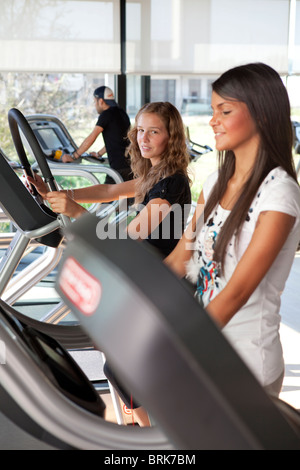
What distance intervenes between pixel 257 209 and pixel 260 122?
0.54 ft

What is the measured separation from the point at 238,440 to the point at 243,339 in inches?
31.3

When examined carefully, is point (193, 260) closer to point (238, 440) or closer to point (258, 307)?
point (258, 307)

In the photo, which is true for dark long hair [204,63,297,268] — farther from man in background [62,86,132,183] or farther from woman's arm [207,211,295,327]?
man in background [62,86,132,183]

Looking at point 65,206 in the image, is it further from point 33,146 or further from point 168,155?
point 168,155

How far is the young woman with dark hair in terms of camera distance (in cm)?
117

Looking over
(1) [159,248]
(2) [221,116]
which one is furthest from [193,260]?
(1) [159,248]

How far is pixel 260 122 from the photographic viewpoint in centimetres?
121

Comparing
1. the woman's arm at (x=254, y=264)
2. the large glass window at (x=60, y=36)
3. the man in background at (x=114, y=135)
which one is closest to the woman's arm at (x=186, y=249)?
the woman's arm at (x=254, y=264)

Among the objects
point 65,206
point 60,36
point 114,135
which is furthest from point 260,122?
point 60,36

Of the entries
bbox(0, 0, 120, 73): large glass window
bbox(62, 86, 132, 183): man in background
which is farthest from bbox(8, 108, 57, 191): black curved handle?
bbox(0, 0, 120, 73): large glass window

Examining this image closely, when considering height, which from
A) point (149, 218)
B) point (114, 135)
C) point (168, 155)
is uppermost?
Result: point (168, 155)

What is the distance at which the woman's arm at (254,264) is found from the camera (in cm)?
107

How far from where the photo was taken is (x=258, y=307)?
1197mm

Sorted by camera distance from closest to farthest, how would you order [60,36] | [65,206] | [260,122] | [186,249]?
1. [260,122]
2. [186,249]
3. [65,206]
4. [60,36]
